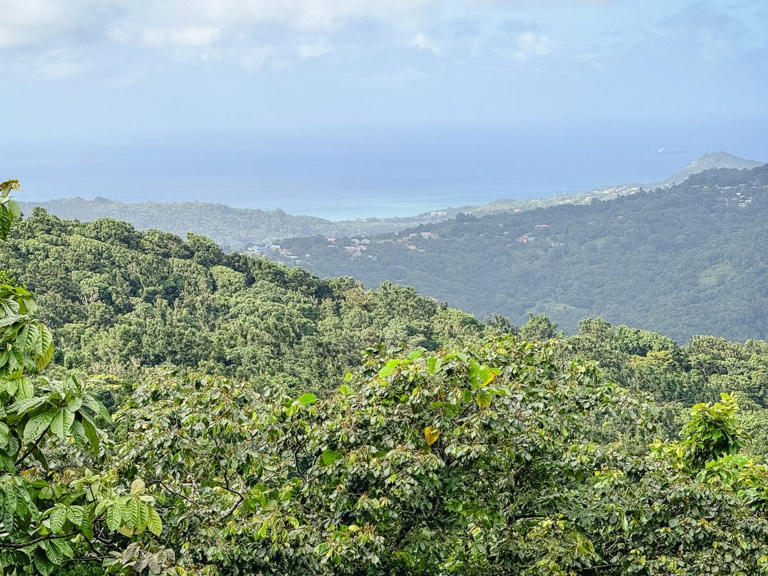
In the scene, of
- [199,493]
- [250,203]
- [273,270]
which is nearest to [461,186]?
[250,203]

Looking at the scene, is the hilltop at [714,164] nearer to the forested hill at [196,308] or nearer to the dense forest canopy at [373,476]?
the forested hill at [196,308]

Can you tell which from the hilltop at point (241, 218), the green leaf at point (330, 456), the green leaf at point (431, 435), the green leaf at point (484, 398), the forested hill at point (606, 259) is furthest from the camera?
the hilltop at point (241, 218)

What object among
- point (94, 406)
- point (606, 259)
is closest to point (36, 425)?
point (94, 406)

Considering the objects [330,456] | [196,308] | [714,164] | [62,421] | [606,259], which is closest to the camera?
[62,421]

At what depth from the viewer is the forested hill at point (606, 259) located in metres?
97.9

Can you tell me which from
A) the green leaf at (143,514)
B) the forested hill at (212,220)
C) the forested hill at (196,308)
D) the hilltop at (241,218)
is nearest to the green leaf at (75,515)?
the green leaf at (143,514)

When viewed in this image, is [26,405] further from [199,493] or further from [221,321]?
[221,321]

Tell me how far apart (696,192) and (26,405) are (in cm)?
14158

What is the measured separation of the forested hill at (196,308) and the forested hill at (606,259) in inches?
2683

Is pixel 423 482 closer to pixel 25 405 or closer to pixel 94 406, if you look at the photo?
pixel 94 406

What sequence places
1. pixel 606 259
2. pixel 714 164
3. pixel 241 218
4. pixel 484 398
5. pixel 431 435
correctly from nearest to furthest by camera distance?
pixel 484 398 < pixel 431 435 < pixel 606 259 < pixel 241 218 < pixel 714 164

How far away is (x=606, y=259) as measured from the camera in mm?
120000

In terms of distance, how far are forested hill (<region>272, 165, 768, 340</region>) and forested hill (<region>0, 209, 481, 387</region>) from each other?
68160 millimetres

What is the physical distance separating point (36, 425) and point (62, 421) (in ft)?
0.31
